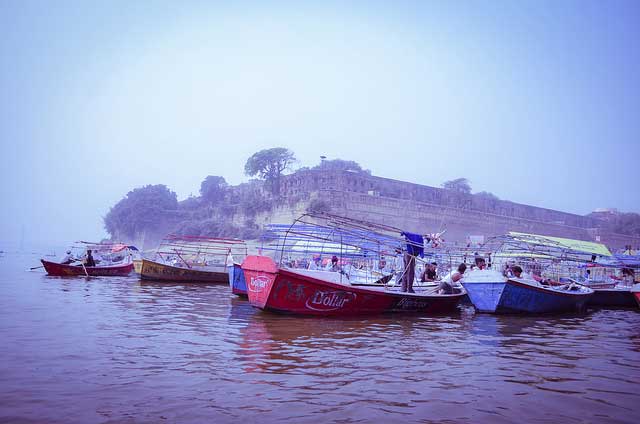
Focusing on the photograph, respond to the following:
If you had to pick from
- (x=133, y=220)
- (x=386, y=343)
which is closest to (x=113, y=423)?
(x=386, y=343)

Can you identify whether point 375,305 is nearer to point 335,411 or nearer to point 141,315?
point 141,315

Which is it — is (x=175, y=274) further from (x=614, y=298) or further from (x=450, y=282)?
(x=614, y=298)

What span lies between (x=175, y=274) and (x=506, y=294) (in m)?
13.4

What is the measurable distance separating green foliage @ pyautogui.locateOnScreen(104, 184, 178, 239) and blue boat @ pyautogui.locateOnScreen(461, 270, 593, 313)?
61.6 meters

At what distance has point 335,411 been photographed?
13.8 feet

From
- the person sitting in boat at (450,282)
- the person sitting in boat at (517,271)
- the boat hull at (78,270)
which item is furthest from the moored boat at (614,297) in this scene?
the boat hull at (78,270)

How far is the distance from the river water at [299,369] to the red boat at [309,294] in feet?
1.29

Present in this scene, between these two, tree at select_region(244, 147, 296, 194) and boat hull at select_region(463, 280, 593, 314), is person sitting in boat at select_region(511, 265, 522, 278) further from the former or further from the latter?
tree at select_region(244, 147, 296, 194)

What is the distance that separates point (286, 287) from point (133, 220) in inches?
2504

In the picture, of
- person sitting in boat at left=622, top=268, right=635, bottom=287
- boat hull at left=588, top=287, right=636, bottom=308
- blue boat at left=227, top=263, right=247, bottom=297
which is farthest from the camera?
person sitting in boat at left=622, top=268, right=635, bottom=287

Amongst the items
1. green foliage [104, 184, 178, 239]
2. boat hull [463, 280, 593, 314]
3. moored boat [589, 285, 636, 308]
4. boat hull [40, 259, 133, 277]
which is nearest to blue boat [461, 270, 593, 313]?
boat hull [463, 280, 593, 314]

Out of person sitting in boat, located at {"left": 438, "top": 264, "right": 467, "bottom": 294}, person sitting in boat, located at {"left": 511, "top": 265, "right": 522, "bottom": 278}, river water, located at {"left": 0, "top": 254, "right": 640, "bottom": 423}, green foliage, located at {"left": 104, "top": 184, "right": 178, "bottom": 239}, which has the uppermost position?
green foliage, located at {"left": 104, "top": 184, "right": 178, "bottom": 239}

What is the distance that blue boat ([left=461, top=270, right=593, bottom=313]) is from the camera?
11.8 meters

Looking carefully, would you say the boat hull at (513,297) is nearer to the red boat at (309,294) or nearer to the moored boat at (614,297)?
the red boat at (309,294)
